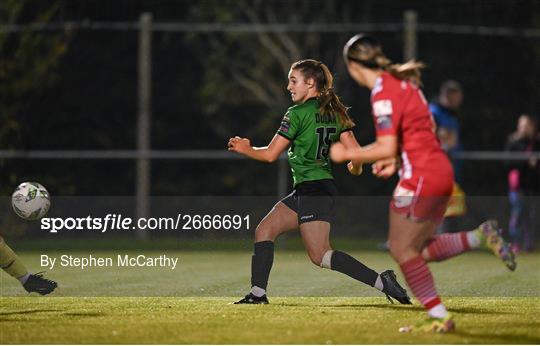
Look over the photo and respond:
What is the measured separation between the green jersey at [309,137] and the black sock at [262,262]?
55 cm

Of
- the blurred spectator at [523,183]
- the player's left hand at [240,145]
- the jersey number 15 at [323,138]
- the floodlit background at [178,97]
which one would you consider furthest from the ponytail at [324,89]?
the floodlit background at [178,97]

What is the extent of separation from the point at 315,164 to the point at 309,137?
237 millimetres

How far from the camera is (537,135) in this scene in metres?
19.3

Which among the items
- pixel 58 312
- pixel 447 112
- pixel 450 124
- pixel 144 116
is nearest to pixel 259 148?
pixel 58 312

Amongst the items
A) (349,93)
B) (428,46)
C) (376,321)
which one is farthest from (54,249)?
(376,321)

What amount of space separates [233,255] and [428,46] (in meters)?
5.43

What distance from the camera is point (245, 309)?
9.72 m

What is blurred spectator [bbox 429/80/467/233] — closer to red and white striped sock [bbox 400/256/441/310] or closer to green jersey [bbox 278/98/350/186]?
green jersey [bbox 278/98/350/186]

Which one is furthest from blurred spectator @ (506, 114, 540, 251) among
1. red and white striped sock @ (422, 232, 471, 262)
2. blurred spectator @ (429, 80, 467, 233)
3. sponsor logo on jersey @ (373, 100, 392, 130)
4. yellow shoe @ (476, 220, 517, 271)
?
sponsor logo on jersey @ (373, 100, 392, 130)

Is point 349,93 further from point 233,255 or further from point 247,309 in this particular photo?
point 247,309

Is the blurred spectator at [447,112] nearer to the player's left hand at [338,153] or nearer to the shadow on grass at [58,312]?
the shadow on grass at [58,312]

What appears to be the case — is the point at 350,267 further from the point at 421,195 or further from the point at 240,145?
the point at 421,195

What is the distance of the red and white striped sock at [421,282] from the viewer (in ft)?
26.6

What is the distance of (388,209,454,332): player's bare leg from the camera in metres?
8.12
